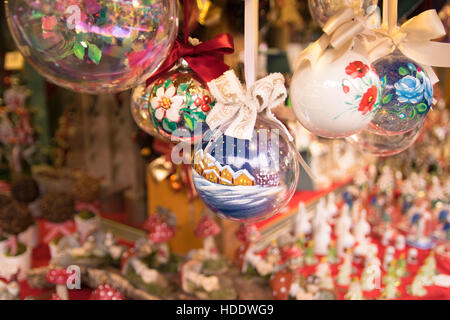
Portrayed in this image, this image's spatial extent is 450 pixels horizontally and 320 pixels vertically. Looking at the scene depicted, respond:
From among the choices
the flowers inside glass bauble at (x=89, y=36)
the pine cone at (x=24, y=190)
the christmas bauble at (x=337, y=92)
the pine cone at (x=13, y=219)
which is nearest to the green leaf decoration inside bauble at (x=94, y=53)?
the flowers inside glass bauble at (x=89, y=36)

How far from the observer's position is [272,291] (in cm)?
142

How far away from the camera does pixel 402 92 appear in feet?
2.47

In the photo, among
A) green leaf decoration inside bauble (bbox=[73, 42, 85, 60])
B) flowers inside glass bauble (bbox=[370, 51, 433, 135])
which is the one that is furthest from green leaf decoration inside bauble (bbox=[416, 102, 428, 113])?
green leaf decoration inside bauble (bbox=[73, 42, 85, 60])

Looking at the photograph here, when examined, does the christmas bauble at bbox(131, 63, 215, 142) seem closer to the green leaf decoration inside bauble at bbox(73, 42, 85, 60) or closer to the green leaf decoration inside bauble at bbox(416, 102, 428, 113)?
the green leaf decoration inside bauble at bbox(73, 42, 85, 60)

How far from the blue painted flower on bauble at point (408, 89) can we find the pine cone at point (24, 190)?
1664 mm

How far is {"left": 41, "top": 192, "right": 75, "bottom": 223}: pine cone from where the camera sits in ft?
5.49

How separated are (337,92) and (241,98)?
15 cm

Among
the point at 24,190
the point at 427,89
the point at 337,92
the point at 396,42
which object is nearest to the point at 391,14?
the point at 396,42

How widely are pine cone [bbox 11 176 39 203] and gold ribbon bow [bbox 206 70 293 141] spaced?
148cm

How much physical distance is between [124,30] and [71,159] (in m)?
2.25

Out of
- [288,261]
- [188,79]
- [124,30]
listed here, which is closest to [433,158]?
[288,261]

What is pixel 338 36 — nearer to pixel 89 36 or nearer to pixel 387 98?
pixel 387 98

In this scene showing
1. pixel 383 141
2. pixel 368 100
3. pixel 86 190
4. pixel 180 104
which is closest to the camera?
pixel 368 100
